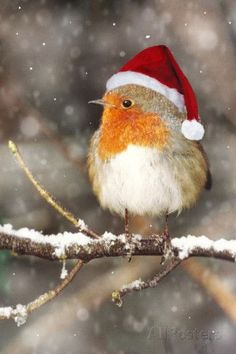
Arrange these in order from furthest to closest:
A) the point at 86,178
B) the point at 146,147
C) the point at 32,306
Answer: the point at 86,178 → the point at 146,147 → the point at 32,306

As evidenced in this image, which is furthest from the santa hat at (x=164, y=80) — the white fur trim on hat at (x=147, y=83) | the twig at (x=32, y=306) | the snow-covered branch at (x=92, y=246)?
the twig at (x=32, y=306)

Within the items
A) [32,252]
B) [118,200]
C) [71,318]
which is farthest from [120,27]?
[32,252]

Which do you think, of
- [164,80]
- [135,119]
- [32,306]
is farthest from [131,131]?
[32,306]

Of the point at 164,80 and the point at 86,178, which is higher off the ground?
the point at 164,80

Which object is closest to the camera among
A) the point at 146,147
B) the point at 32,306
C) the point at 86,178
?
the point at 32,306

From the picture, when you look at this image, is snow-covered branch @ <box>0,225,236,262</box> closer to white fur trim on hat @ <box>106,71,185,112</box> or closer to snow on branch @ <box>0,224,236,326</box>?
snow on branch @ <box>0,224,236,326</box>

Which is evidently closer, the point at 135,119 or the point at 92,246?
the point at 92,246

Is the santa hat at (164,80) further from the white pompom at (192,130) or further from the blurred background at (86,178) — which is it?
the blurred background at (86,178)

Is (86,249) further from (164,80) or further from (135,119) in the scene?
(164,80)

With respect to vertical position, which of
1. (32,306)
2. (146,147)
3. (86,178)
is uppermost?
(146,147)
